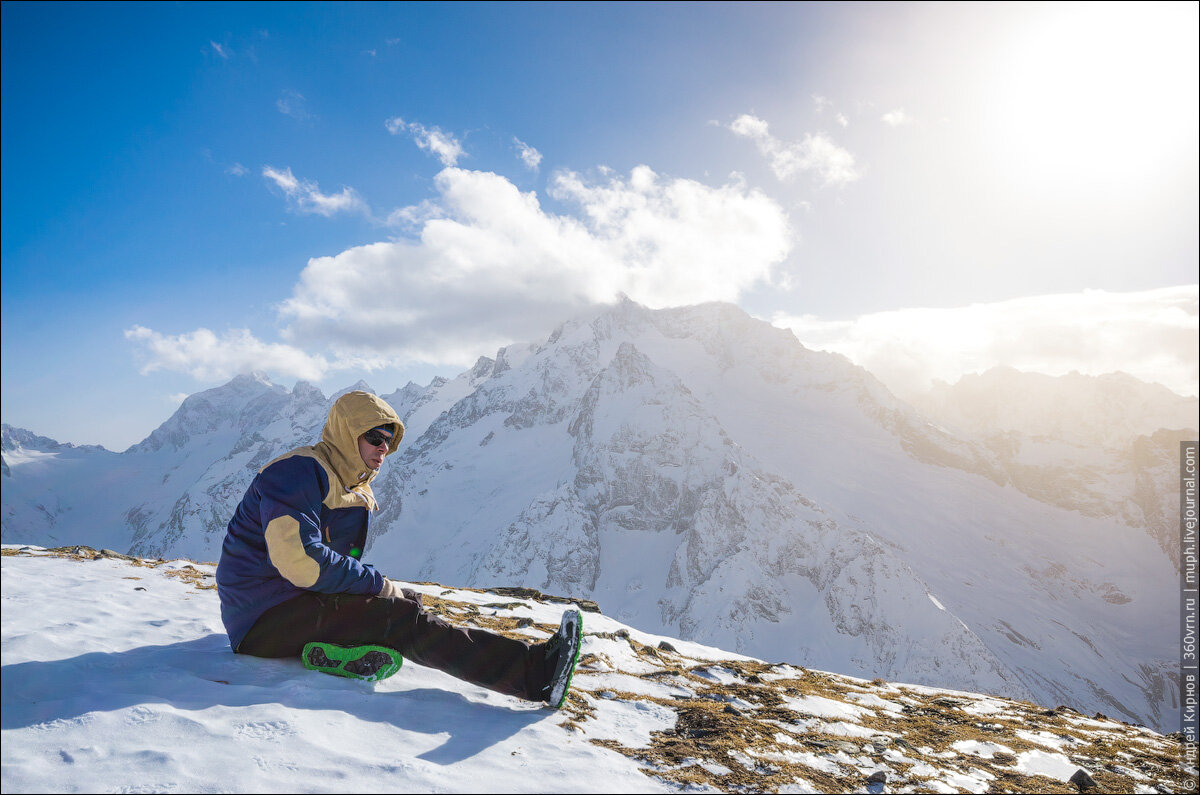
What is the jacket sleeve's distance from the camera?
5051 millimetres

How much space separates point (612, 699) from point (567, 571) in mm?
183238

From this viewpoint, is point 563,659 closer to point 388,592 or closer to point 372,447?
point 388,592

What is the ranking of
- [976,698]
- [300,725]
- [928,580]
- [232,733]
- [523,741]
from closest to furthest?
1. [232,733]
2. [300,725]
3. [523,741]
4. [976,698]
5. [928,580]

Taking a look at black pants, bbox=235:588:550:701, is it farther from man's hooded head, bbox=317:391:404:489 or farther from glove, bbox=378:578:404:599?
man's hooded head, bbox=317:391:404:489

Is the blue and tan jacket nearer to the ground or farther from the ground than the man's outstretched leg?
farther from the ground

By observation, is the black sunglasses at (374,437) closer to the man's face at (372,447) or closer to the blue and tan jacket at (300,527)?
the man's face at (372,447)

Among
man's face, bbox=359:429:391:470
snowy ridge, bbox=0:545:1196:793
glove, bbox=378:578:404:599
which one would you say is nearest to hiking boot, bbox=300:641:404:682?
snowy ridge, bbox=0:545:1196:793

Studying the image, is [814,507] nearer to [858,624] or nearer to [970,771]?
[858,624]

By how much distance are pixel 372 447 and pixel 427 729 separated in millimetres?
2641

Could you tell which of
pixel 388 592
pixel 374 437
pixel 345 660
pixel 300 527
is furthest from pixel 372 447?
pixel 345 660

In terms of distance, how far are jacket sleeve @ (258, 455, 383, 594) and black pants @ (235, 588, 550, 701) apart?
198 mm

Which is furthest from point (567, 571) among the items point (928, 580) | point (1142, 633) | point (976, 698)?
point (1142, 633)

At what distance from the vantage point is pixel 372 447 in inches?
230

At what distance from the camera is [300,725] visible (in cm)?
414
